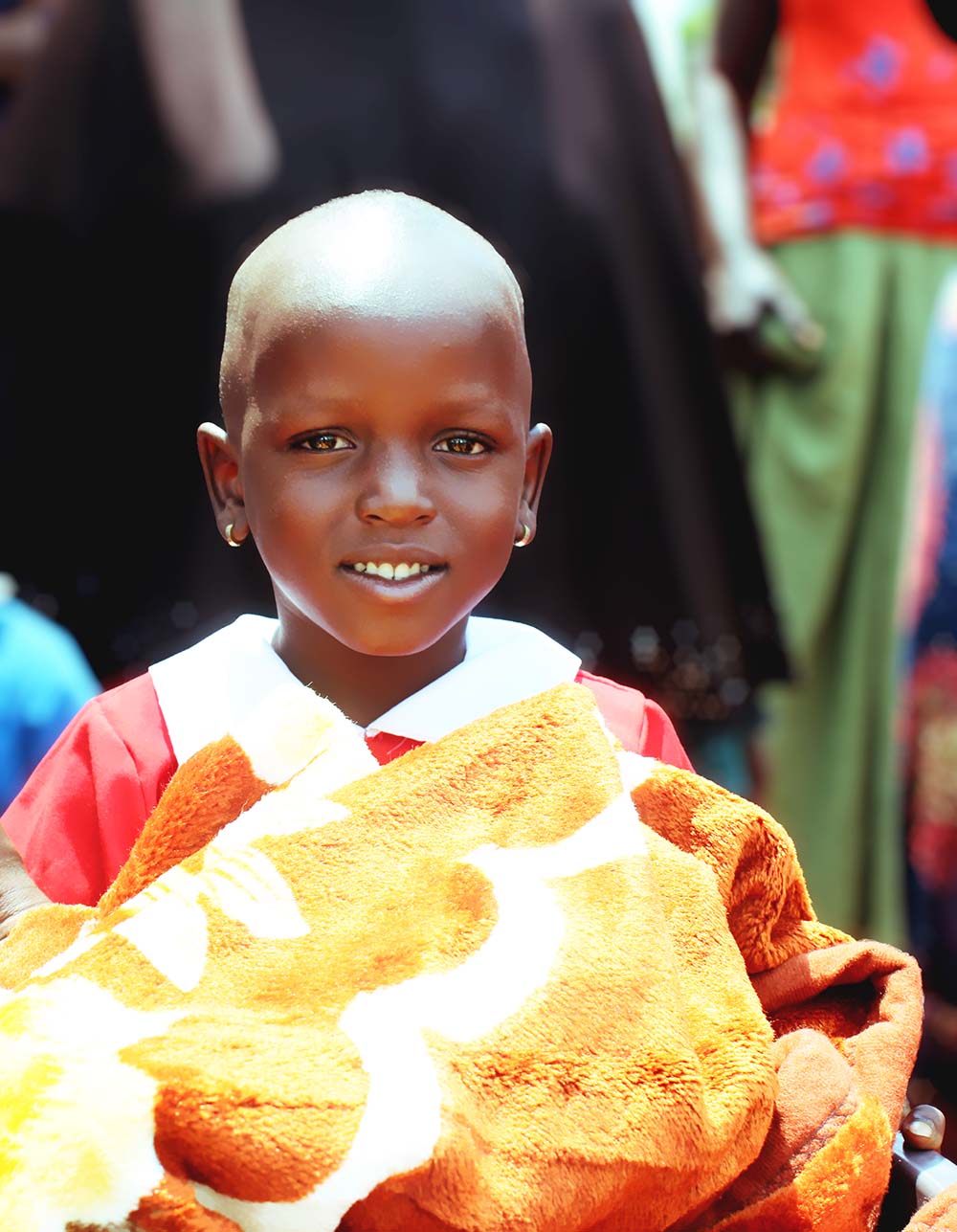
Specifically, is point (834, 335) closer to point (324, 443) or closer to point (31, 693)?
point (31, 693)

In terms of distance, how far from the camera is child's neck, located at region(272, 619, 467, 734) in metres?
0.95

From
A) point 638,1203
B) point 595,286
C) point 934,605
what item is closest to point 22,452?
point 595,286

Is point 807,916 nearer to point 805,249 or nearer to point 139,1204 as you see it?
point 139,1204

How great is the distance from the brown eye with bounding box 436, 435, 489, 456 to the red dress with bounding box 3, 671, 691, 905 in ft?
0.55

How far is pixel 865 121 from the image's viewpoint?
6.52ft

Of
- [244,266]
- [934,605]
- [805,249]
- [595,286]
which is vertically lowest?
[934,605]

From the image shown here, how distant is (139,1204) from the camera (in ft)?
1.98

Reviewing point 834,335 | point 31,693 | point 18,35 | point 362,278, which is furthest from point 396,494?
point 834,335

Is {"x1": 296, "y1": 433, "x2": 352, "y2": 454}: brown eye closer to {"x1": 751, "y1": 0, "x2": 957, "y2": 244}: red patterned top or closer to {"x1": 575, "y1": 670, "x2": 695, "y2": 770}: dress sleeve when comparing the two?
{"x1": 575, "y1": 670, "x2": 695, "y2": 770}: dress sleeve

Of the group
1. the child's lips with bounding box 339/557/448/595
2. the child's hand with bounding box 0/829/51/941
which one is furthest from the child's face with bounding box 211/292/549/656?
the child's hand with bounding box 0/829/51/941

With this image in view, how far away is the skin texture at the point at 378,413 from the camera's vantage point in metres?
0.83

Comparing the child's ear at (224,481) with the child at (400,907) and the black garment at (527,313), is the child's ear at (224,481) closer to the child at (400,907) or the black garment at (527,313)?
the child at (400,907)

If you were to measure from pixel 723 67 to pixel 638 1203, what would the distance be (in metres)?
1.74

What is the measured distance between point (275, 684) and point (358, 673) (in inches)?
2.1
